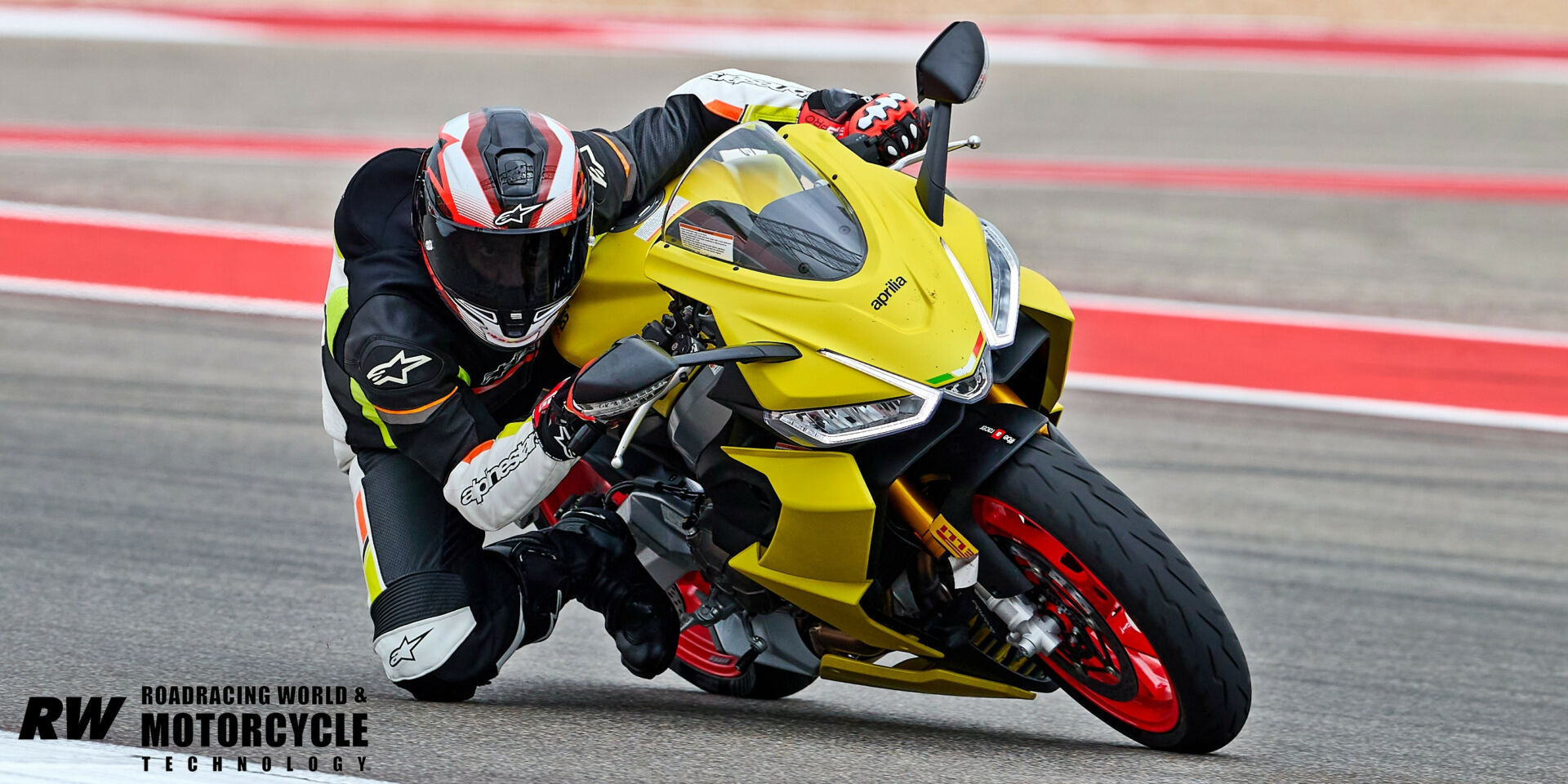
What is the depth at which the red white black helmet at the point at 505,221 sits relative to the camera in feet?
11.8

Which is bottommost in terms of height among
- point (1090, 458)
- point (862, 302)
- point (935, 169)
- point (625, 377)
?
point (1090, 458)

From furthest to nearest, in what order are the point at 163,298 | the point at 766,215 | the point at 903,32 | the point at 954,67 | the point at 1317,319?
the point at 903,32
the point at 1317,319
the point at 163,298
the point at 954,67
the point at 766,215

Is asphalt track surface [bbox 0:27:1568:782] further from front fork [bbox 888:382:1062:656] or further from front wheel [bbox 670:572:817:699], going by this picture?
front fork [bbox 888:382:1062:656]

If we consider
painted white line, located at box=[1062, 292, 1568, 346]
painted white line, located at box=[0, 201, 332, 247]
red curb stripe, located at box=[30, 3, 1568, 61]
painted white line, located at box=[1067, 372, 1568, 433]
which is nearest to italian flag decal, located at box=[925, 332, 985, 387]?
painted white line, located at box=[1067, 372, 1568, 433]

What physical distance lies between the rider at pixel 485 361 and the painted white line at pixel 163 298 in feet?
14.1

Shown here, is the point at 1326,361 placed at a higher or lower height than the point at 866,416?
lower

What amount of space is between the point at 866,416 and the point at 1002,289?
1.46ft

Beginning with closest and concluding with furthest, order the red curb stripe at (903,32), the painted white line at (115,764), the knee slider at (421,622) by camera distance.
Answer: the painted white line at (115,764), the knee slider at (421,622), the red curb stripe at (903,32)

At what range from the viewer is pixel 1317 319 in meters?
8.87

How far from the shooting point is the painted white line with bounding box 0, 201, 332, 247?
383 inches

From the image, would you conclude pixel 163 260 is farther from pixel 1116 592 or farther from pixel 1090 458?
pixel 1116 592

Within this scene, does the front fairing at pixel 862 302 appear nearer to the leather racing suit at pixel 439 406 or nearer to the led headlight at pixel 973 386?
the led headlight at pixel 973 386

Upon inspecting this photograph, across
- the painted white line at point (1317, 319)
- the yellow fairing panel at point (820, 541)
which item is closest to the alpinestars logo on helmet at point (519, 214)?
the yellow fairing panel at point (820, 541)

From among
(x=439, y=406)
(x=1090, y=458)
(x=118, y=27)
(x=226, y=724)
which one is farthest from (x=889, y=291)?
(x=118, y=27)
